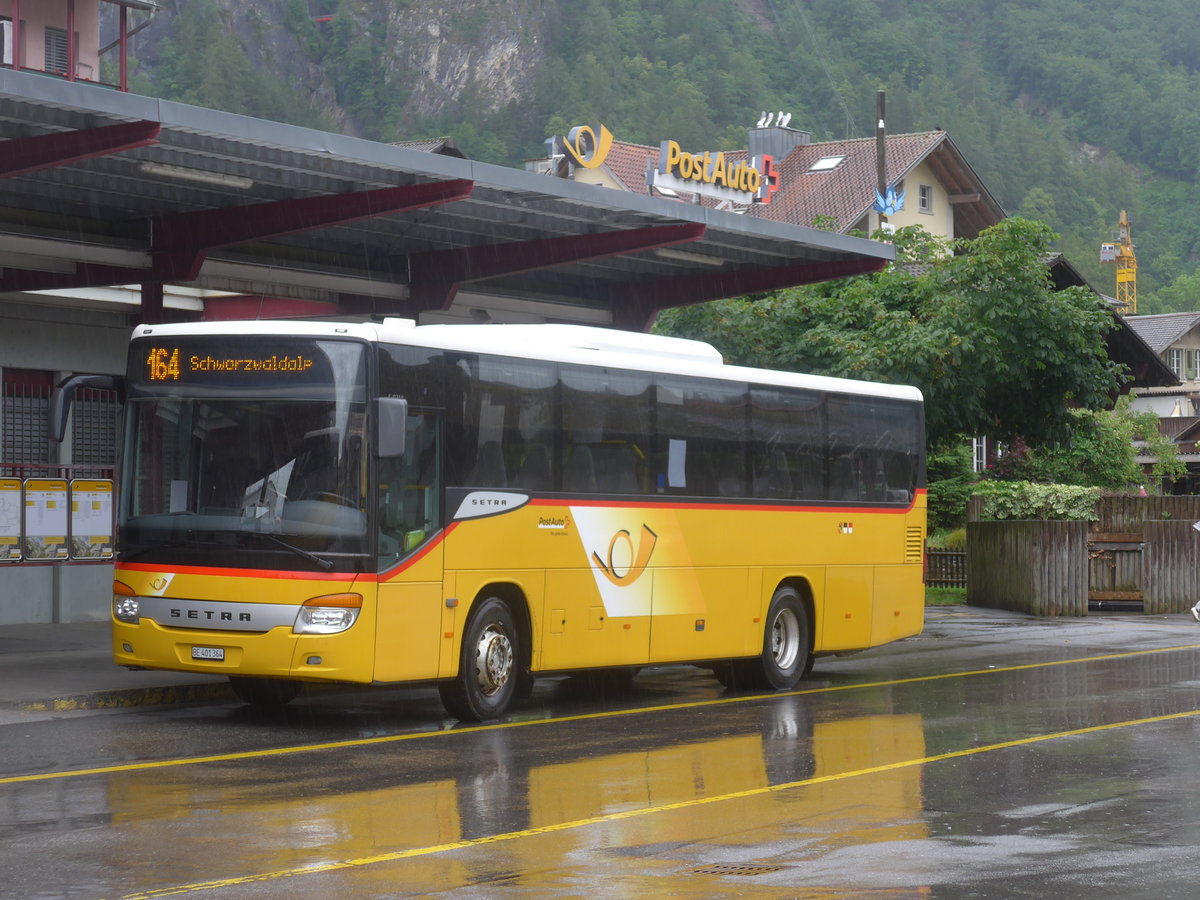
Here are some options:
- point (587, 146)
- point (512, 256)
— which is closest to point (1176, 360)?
point (587, 146)

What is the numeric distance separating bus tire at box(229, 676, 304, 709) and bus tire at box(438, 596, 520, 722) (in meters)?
1.46

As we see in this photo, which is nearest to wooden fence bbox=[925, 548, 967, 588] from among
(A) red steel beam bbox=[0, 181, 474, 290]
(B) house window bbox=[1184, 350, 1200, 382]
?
(A) red steel beam bbox=[0, 181, 474, 290]

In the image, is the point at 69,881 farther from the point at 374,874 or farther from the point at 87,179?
the point at 87,179

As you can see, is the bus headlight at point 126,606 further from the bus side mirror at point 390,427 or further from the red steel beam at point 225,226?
the red steel beam at point 225,226

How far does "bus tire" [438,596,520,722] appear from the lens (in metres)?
14.1

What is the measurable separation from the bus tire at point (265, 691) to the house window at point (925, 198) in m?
52.0

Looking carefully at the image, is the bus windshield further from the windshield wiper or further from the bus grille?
the bus grille

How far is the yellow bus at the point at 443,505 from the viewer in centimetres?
1320

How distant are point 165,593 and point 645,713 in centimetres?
415

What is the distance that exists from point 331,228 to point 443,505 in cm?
694

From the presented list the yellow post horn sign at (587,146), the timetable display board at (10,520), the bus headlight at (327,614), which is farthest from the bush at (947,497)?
the bus headlight at (327,614)

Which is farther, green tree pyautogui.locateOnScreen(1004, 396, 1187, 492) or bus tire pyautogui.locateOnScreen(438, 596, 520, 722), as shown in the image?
green tree pyautogui.locateOnScreen(1004, 396, 1187, 492)

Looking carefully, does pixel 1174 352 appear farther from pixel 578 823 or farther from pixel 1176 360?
pixel 578 823

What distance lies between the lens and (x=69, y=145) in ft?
50.3
